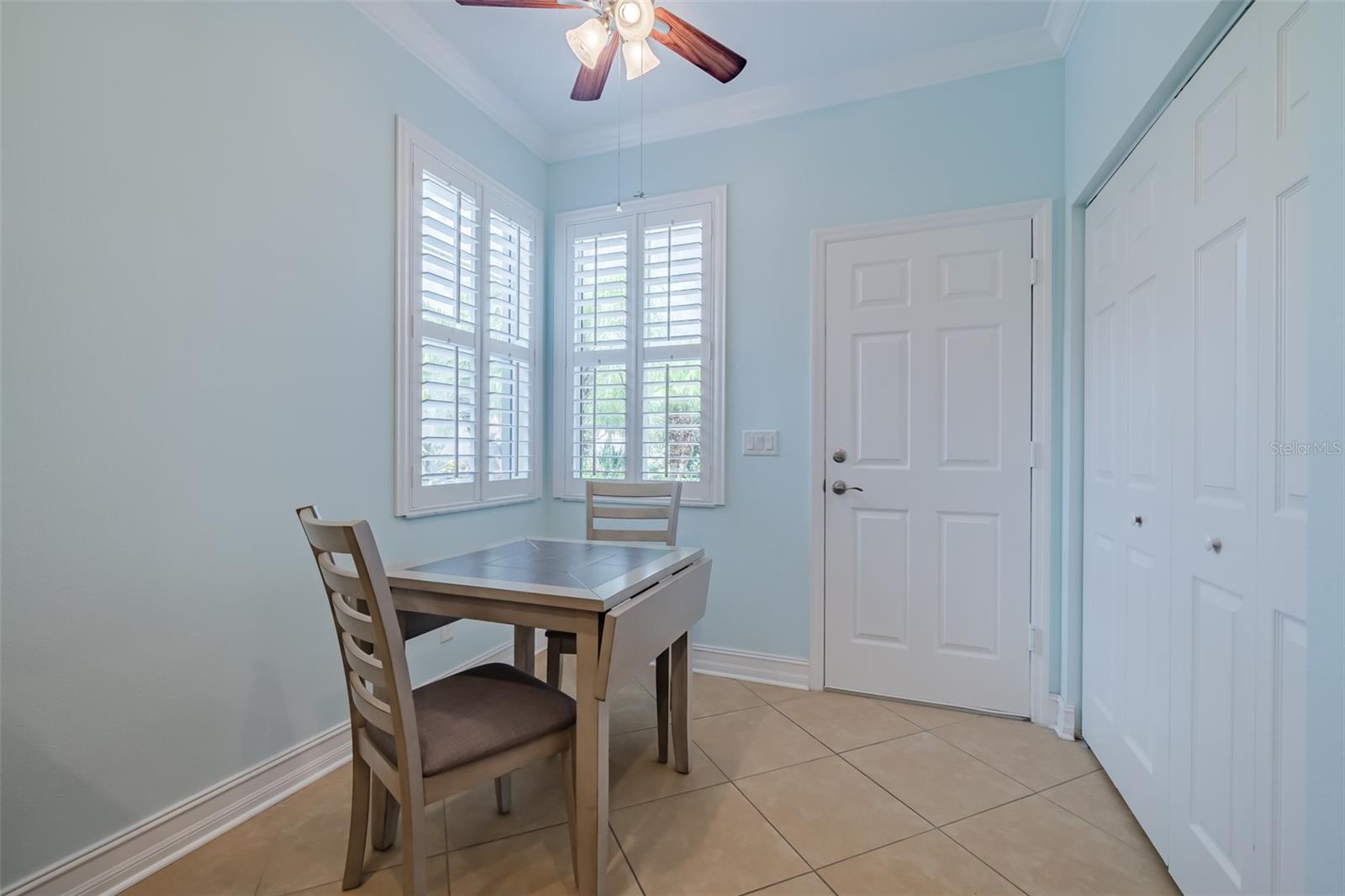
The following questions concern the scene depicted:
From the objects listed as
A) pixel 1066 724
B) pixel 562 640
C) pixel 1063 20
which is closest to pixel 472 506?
pixel 562 640

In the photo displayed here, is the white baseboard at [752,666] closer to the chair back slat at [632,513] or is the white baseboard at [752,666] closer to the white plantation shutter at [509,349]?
the chair back slat at [632,513]

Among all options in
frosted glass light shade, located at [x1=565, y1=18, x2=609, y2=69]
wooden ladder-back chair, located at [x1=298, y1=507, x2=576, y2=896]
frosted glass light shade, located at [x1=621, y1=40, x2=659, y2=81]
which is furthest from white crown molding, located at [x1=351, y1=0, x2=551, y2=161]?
wooden ladder-back chair, located at [x1=298, y1=507, x2=576, y2=896]

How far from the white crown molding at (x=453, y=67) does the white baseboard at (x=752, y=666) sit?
2.65 metres

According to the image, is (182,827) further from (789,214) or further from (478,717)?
A: (789,214)

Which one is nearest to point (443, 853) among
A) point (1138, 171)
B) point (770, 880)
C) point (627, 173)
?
point (770, 880)

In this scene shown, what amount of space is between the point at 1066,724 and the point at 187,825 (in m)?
2.79

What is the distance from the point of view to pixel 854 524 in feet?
8.38

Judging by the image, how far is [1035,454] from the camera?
229 cm

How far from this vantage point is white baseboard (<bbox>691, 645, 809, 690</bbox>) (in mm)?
2643

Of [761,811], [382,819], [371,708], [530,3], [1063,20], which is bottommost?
[761,811]

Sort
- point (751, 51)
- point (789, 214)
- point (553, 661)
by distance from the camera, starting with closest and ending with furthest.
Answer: point (553, 661)
point (751, 51)
point (789, 214)

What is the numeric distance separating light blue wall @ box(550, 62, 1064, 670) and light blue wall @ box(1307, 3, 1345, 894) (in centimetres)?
158

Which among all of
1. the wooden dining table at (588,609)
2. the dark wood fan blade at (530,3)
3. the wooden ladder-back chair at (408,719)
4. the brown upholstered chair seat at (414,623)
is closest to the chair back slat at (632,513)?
the wooden dining table at (588,609)

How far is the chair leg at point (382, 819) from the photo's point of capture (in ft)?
4.82
